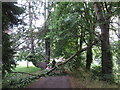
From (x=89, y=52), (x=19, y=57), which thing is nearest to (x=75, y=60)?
(x=89, y=52)

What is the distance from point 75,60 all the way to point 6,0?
4328 mm

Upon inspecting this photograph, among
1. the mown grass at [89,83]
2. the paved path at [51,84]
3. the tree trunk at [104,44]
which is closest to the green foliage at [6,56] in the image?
the paved path at [51,84]

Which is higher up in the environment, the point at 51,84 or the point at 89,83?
the point at 89,83

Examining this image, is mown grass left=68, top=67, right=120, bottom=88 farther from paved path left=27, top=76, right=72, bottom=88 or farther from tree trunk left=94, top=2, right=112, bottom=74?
tree trunk left=94, top=2, right=112, bottom=74

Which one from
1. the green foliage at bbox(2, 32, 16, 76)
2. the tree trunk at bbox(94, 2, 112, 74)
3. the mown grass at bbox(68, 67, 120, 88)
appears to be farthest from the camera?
the tree trunk at bbox(94, 2, 112, 74)

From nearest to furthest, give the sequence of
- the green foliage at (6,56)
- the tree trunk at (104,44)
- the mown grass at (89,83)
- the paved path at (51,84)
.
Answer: the mown grass at (89,83)
the paved path at (51,84)
the green foliage at (6,56)
the tree trunk at (104,44)

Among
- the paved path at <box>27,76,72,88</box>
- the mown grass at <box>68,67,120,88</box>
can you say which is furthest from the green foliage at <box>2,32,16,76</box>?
the mown grass at <box>68,67,120,88</box>

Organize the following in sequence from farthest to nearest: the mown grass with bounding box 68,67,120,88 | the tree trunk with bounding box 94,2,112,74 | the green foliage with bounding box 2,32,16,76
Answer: the tree trunk with bounding box 94,2,112,74 → the green foliage with bounding box 2,32,16,76 → the mown grass with bounding box 68,67,120,88

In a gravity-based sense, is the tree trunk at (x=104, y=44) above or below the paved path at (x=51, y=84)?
above

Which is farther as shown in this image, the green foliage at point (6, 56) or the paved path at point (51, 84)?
the green foliage at point (6, 56)

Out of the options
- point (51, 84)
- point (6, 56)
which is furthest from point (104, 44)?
point (6, 56)

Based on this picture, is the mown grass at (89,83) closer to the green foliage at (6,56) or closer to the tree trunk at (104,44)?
the tree trunk at (104,44)

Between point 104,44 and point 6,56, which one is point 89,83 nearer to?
point 6,56

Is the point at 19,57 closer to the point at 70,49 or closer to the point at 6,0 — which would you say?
the point at 6,0
